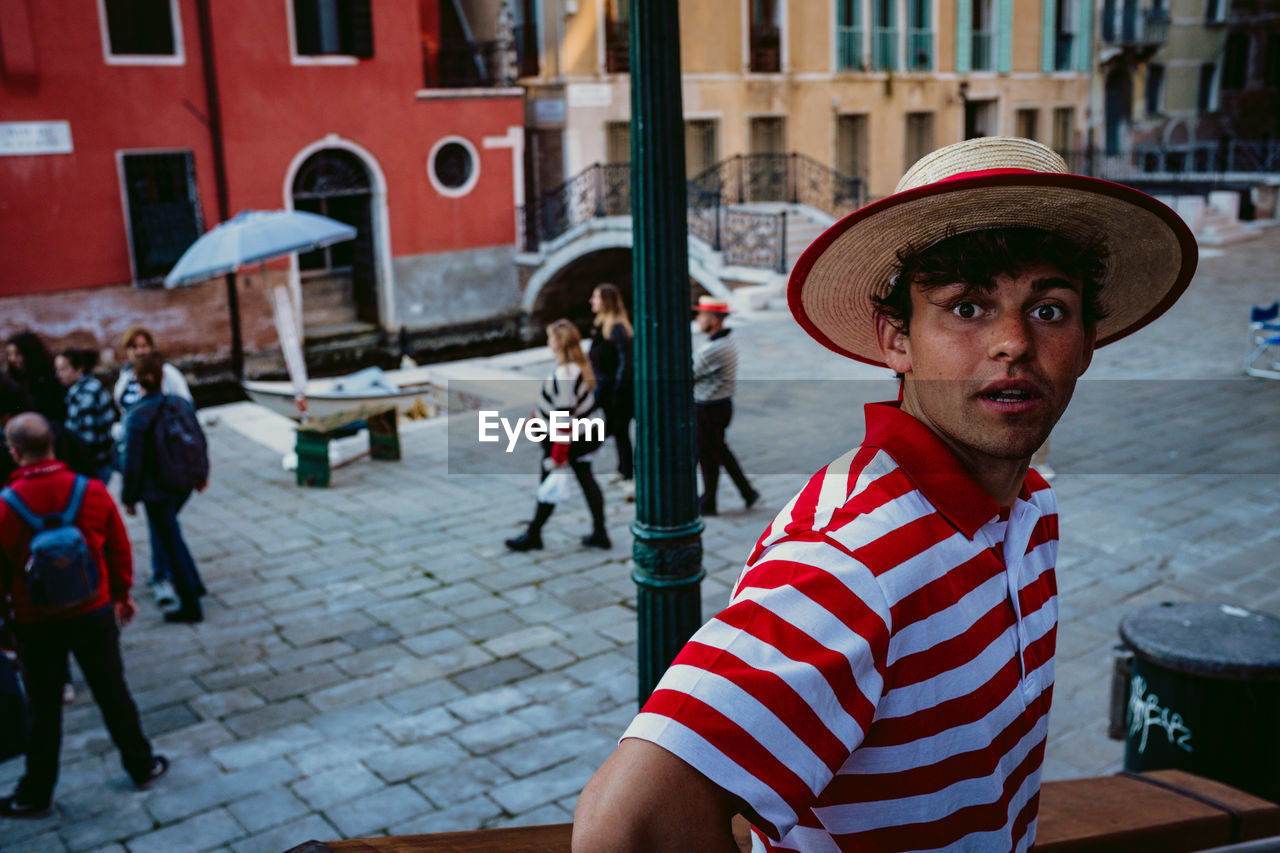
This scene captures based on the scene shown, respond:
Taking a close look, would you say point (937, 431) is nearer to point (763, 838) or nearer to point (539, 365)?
point (763, 838)

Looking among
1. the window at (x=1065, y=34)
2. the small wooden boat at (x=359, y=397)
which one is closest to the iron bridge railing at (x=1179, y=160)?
the window at (x=1065, y=34)

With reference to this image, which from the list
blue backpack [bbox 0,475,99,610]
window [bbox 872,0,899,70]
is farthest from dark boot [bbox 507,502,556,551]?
window [bbox 872,0,899,70]

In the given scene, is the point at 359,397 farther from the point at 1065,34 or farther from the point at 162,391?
the point at 1065,34

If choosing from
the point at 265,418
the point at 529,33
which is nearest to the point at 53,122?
the point at 265,418

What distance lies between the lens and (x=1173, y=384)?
36.6 feet

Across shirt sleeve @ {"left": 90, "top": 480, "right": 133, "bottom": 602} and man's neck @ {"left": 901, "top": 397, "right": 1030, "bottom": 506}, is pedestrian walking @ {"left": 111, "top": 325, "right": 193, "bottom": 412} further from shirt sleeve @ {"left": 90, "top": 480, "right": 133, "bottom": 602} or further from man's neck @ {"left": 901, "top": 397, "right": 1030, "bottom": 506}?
man's neck @ {"left": 901, "top": 397, "right": 1030, "bottom": 506}

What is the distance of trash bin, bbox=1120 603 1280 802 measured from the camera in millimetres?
3400

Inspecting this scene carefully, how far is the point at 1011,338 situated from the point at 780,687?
480 mm

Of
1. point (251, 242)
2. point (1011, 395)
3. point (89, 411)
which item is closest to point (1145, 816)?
point (1011, 395)

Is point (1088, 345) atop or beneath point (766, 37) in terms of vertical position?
beneath

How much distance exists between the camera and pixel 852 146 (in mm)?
25875

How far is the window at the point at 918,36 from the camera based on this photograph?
2597 centimetres

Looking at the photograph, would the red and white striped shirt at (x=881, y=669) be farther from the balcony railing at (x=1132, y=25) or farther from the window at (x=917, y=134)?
the balcony railing at (x=1132, y=25)

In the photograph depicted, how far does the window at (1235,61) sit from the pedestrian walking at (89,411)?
35.8 meters
